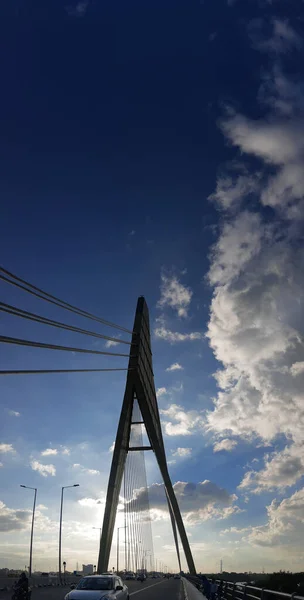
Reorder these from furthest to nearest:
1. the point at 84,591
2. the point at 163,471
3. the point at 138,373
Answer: the point at 163,471 → the point at 138,373 → the point at 84,591

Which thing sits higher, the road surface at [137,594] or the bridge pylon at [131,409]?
the bridge pylon at [131,409]

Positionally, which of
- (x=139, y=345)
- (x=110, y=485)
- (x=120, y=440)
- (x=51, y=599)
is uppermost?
(x=139, y=345)

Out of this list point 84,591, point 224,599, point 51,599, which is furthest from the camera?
point 51,599

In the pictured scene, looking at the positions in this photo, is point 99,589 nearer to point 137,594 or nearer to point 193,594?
point 137,594

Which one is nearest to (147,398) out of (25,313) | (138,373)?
(138,373)

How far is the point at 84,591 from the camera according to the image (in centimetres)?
1415

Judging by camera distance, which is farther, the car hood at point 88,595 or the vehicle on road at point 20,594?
the vehicle on road at point 20,594

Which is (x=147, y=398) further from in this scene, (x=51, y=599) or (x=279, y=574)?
(x=279, y=574)

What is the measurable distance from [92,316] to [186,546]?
142 ft

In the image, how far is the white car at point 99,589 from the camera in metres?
13.7

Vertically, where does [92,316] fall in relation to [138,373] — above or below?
below

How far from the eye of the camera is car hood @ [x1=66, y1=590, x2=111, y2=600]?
1349 centimetres

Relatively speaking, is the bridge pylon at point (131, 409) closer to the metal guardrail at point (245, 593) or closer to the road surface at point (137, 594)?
the road surface at point (137, 594)

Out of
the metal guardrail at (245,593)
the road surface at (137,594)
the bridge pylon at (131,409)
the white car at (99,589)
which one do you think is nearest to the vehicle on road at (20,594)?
the white car at (99,589)
